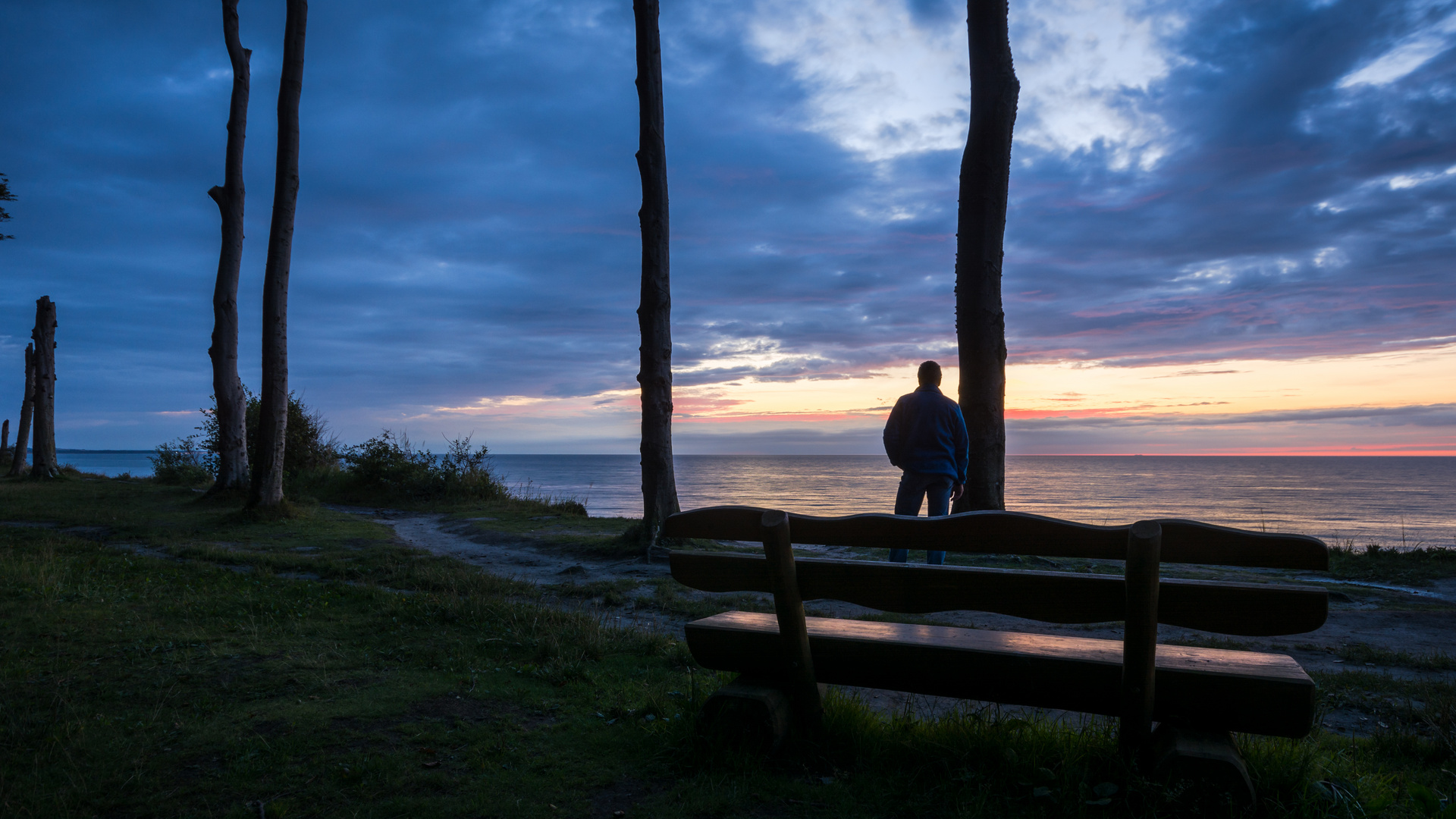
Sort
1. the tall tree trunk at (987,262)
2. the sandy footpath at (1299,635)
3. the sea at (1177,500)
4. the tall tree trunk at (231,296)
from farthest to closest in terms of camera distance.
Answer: the sea at (1177,500) → the tall tree trunk at (231,296) → the tall tree trunk at (987,262) → the sandy footpath at (1299,635)

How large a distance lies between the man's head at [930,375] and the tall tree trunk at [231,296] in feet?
50.2

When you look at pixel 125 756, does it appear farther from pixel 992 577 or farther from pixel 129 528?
pixel 129 528

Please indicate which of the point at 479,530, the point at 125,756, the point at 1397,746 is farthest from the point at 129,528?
the point at 1397,746

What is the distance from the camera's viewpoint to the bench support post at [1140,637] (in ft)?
7.44

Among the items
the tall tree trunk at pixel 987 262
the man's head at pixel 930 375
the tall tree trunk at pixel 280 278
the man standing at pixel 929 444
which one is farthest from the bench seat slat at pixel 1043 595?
the tall tree trunk at pixel 280 278

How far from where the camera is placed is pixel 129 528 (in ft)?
38.1

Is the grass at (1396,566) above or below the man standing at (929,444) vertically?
below

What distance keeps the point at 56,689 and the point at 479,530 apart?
9131 mm

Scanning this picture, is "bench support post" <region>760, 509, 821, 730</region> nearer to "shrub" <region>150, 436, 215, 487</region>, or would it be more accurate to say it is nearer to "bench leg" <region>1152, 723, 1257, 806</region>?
"bench leg" <region>1152, 723, 1257, 806</region>

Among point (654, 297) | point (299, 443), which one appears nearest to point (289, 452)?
point (299, 443)

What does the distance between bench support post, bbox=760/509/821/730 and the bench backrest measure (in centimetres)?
5

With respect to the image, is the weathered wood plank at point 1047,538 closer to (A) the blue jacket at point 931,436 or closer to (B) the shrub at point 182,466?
(A) the blue jacket at point 931,436

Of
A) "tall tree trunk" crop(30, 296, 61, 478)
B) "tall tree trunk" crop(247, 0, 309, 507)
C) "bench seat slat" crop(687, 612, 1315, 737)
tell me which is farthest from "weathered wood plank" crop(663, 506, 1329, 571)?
"tall tree trunk" crop(30, 296, 61, 478)

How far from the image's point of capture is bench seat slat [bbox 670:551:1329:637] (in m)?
2.30
